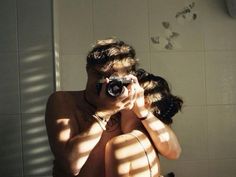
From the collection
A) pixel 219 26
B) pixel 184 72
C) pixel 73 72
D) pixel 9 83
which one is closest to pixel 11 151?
pixel 9 83

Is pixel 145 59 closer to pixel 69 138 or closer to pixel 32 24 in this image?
pixel 32 24

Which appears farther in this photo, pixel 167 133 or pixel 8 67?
pixel 8 67

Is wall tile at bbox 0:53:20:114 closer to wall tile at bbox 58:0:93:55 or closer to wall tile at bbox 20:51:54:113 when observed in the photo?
wall tile at bbox 20:51:54:113

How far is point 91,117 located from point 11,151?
0.46 metres

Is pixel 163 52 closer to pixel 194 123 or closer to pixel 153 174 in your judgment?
pixel 194 123


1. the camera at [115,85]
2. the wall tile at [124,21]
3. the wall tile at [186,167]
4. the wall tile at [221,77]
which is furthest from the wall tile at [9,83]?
the wall tile at [221,77]

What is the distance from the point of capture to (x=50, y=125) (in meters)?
0.91

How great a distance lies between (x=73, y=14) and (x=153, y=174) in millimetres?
757

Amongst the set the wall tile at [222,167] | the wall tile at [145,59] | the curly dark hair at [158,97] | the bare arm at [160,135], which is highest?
the wall tile at [145,59]

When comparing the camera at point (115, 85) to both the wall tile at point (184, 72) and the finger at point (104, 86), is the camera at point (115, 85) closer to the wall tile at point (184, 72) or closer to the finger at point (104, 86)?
the finger at point (104, 86)

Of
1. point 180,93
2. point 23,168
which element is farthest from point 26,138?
point 180,93

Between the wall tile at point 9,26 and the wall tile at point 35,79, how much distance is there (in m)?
0.05

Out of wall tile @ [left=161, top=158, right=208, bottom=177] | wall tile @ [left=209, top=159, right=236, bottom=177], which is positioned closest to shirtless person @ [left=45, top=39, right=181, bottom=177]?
wall tile @ [left=161, top=158, right=208, bottom=177]

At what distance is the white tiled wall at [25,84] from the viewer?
1.23m
